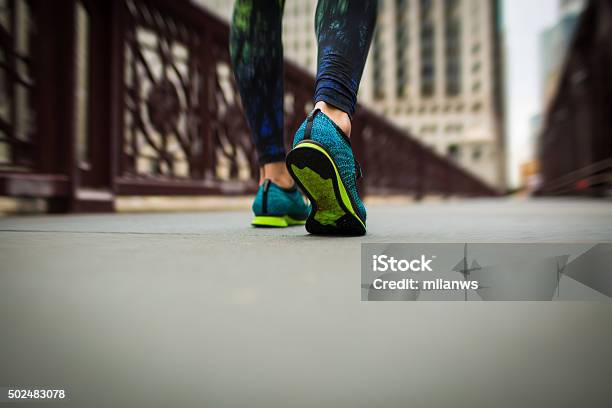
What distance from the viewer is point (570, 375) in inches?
11.7

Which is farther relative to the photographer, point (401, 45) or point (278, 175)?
point (401, 45)

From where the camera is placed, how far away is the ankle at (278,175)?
1.07 metres

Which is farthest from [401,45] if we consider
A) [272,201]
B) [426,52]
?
[272,201]

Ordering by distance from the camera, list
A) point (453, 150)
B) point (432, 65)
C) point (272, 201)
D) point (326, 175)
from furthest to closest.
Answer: point (432, 65)
point (453, 150)
point (272, 201)
point (326, 175)

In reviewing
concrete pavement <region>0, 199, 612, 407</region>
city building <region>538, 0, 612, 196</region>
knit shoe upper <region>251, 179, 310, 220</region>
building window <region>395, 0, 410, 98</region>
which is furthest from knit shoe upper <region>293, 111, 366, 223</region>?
building window <region>395, 0, 410, 98</region>

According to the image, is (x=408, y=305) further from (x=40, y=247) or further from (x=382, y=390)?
(x=40, y=247)

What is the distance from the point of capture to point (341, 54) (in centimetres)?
86

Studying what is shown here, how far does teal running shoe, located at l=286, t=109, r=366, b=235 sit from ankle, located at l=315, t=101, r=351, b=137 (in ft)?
0.06

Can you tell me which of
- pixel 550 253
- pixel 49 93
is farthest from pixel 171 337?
pixel 49 93

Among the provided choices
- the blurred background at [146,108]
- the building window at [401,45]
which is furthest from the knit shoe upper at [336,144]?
the building window at [401,45]

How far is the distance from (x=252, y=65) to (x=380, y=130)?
4676mm

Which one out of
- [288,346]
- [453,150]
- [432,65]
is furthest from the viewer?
[432,65]

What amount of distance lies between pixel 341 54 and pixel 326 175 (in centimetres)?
24

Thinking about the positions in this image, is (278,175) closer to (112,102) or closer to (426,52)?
(112,102)
